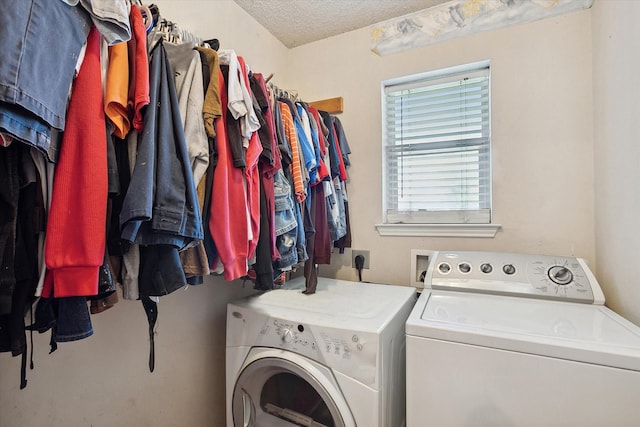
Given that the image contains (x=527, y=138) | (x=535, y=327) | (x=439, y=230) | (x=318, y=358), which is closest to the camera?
(x=535, y=327)

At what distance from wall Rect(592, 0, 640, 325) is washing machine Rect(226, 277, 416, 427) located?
0.79m

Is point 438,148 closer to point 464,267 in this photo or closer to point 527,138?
→ point 527,138

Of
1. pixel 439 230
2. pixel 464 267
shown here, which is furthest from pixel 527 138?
pixel 464 267

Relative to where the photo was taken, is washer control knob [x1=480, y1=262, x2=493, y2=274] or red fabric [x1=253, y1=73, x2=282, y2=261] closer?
red fabric [x1=253, y1=73, x2=282, y2=261]

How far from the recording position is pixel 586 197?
1428mm

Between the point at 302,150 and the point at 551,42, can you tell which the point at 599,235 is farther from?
the point at 302,150

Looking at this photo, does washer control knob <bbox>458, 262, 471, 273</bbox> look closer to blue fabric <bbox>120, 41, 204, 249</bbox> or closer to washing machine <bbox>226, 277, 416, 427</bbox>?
washing machine <bbox>226, 277, 416, 427</bbox>

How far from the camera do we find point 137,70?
0.74 metres

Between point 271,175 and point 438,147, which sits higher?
point 438,147

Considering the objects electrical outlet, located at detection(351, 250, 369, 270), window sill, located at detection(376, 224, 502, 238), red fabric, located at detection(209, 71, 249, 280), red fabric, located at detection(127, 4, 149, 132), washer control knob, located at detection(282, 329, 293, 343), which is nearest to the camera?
red fabric, located at detection(127, 4, 149, 132)

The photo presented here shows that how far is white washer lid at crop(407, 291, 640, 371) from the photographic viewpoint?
78 cm

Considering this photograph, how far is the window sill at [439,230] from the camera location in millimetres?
1607

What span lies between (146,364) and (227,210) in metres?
0.84

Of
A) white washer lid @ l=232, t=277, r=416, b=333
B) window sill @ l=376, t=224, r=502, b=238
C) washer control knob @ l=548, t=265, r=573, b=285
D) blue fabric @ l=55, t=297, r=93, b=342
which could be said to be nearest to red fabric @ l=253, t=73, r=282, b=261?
white washer lid @ l=232, t=277, r=416, b=333
